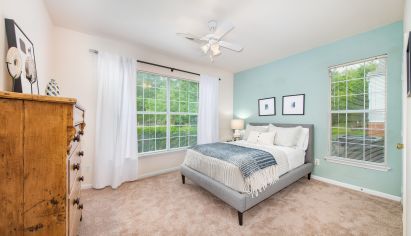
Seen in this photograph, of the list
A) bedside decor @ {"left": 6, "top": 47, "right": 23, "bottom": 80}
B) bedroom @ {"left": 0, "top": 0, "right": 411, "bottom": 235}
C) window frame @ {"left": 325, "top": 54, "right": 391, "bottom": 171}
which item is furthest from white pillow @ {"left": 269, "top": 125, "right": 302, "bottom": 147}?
bedside decor @ {"left": 6, "top": 47, "right": 23, "bottom": 80}

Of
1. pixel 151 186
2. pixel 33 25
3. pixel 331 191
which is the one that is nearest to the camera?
pixel 33 25

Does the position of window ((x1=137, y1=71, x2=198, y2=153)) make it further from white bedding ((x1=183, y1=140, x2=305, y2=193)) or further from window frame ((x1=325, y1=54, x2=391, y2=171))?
window frame ((x1=325, y1=54, x2=391, y2=171))

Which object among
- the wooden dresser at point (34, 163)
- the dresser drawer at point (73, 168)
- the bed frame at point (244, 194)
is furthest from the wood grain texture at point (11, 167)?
the bed frame at point (244, 194)

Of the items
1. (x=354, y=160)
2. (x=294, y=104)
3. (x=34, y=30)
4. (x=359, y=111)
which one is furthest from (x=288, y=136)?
(x=34, y=30)

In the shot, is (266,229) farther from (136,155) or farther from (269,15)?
(269,15)

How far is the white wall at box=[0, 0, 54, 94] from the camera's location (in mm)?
1156

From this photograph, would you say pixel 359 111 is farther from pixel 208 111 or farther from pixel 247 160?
pixel 208 111

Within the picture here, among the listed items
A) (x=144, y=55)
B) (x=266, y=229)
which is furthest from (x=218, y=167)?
(x=144, y=55)

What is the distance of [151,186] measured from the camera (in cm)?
273

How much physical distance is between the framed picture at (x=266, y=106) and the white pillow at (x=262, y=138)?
2.44ft

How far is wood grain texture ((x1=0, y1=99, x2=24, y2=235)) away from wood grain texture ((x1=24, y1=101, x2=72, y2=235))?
0.02 m

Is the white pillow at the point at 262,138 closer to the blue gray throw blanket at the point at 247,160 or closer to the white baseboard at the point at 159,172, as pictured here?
the blue gray throw blanket at the point at 247,160

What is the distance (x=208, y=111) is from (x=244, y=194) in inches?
97.0

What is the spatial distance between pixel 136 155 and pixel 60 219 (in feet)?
7.08
